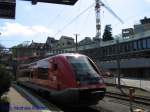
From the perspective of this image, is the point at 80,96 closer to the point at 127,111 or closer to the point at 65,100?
the point at 65,100

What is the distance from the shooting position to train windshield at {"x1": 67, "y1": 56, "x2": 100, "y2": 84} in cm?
1798

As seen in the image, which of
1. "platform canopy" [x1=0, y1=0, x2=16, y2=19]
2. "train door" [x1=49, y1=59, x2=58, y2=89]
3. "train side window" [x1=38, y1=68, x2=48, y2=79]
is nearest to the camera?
"platform canopy" [x1=0, y1=0, x2=16, y2=19]

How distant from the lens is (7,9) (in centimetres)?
1262

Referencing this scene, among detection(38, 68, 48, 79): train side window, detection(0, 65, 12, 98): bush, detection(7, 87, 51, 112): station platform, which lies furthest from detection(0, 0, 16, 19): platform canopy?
detection(38, 68, 48, 79): train side window

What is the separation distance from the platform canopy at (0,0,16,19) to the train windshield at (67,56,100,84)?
627cm

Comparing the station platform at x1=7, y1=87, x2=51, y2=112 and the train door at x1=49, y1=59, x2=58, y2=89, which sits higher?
the train door at x1=49, y1=59, x2=58, y2=89

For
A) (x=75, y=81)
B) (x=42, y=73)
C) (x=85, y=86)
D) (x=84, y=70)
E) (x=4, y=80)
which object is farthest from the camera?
(x=42, y=73)

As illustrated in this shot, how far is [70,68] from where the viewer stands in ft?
60.4

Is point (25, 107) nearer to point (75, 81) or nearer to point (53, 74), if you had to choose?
point (75, 81)

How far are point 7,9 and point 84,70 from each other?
6881 mm

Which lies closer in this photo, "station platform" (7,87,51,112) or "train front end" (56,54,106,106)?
"station platform" (7,87,51,112)

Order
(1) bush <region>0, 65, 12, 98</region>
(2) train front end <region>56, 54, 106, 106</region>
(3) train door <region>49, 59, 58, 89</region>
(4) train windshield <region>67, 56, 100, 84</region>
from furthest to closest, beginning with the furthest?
(3) train door <region>49, 59, 58, 89</region>, (4) train windshield <region>67, 56, 100, 84</region>, (2) train front end <region>56, 54, 106, 106</region>, (1) bush <region>0, 65, 12, 98</region>

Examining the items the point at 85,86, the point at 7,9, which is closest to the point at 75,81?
the point at 85,86

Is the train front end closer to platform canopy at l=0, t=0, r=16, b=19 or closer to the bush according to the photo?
the bush
